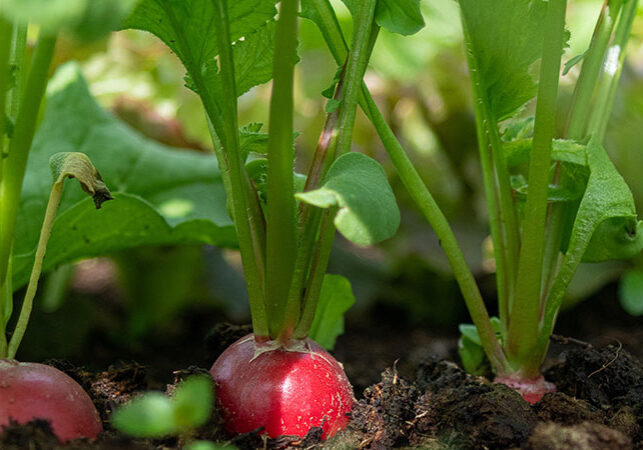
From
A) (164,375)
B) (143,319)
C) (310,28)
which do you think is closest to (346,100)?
(164,375)

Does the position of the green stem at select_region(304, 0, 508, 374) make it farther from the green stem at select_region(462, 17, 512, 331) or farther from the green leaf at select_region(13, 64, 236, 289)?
the green leaf at select_region(13, 64, 236, 289)

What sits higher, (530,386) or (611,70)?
(611,70)

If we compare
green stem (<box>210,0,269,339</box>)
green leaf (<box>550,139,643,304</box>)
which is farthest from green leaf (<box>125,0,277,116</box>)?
green leaf (<box>550,139,643,304</box>)

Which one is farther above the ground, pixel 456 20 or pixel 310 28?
pixel 310 28

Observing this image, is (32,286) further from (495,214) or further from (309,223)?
(495,214)

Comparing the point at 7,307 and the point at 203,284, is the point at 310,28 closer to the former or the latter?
the point at 203,284

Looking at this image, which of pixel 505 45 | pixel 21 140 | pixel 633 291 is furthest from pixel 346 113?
pixel 633 291

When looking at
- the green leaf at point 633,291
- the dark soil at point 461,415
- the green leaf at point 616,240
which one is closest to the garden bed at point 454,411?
the dark soil at point 461,415
